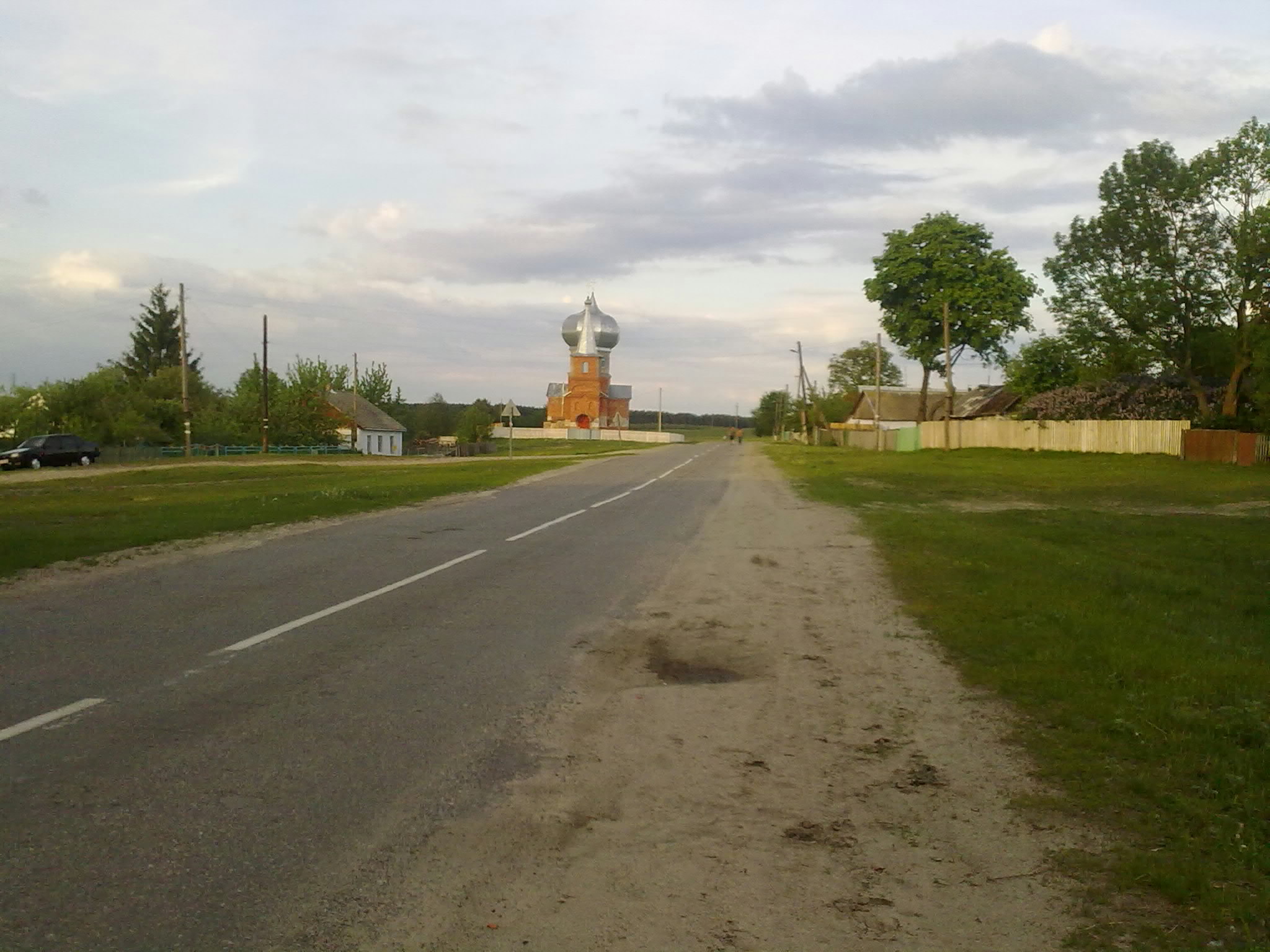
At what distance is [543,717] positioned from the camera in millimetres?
6805

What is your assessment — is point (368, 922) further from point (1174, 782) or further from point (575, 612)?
point (575, 612)

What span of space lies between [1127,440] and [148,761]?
50.5 meters

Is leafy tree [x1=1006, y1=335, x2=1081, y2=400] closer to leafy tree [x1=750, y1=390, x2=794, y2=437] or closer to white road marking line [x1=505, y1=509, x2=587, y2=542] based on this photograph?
white road marking line [x1=505, y1=509, x2=587, y2=542]

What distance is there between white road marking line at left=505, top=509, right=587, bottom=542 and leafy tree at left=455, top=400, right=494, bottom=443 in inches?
3100

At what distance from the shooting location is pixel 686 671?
834cm

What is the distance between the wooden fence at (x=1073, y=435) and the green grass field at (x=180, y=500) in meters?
26.5

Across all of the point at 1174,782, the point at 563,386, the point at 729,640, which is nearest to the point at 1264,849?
the point at 1174,782

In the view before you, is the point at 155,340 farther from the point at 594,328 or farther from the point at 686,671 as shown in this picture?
the point at 686,671

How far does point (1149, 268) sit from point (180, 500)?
1772 inches

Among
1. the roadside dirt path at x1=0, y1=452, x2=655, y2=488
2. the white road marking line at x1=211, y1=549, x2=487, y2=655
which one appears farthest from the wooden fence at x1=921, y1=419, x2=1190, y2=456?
the white road marking line at x1=211, y1=549, x2=487, y2=655

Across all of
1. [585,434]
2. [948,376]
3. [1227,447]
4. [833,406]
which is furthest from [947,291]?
[585,434]

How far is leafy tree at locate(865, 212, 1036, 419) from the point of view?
6353 centimetres

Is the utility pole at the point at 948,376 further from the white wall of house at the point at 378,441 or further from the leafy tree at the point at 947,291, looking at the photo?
the white wall of house at the point at 378,441

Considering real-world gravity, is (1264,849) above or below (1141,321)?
below
